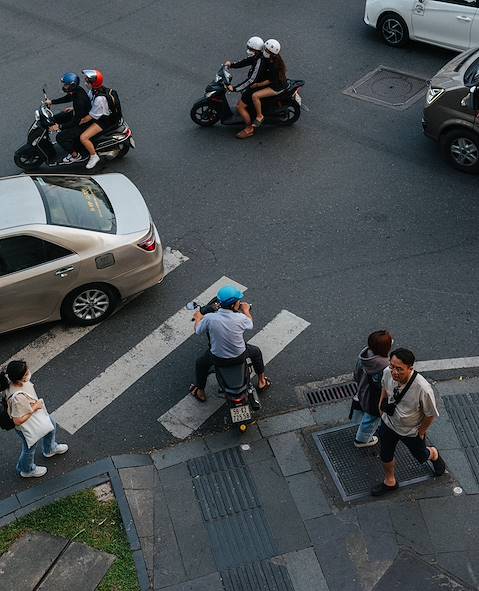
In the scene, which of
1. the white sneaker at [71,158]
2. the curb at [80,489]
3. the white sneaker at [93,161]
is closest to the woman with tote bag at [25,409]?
the curb at [80,489]

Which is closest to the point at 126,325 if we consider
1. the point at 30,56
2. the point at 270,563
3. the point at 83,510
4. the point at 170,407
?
the point at 170,407

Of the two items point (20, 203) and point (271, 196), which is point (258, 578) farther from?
point (271, 196)

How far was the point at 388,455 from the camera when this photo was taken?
272 inches

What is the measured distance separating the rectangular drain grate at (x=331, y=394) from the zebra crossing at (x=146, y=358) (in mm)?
758

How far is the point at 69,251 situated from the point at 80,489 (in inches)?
111

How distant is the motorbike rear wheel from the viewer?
1257 centimetres

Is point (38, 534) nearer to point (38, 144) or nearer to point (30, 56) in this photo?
point (38, 144)

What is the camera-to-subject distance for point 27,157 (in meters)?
11.8

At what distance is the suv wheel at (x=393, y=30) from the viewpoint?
14492mm

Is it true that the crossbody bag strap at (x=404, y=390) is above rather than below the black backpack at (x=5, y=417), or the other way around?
above

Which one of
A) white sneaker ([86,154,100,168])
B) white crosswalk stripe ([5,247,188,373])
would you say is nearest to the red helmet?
white sneaker ([86,154,100,168])

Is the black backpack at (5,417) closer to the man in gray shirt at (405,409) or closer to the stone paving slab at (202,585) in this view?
the stone paving slab at (202,585)

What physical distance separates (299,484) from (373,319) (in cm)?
261

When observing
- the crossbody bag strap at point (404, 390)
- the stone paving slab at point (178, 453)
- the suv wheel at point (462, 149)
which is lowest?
the stone paving slab at point (178, 453)
